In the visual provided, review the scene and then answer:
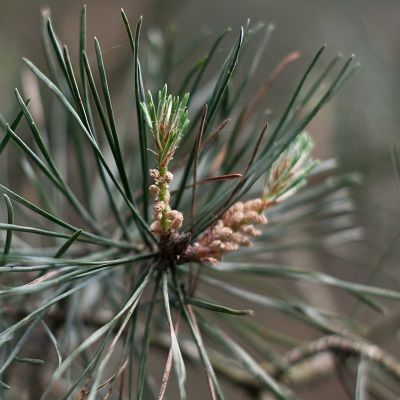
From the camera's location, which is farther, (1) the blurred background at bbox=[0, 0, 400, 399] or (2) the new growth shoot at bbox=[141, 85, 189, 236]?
(1) the blurred background at bbox=[0, 0, 400, 399]

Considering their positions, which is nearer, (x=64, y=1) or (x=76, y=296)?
(x=76, y=296)

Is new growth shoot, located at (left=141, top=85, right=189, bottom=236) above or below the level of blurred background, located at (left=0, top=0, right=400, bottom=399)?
below

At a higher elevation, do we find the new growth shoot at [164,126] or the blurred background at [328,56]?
the blurred background at [328,56]

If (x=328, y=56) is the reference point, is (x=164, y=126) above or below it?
below

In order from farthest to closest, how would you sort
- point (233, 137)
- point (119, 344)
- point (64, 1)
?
point (64, 1) < point (119, 344) < point (233, 137)

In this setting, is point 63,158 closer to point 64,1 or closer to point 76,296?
point 76,296

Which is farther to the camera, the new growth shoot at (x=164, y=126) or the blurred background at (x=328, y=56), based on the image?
the blurred background at (x=328, y=56)

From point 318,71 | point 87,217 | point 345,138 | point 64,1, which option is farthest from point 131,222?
point 64,1

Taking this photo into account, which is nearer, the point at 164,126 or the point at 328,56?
the point at 164,126
